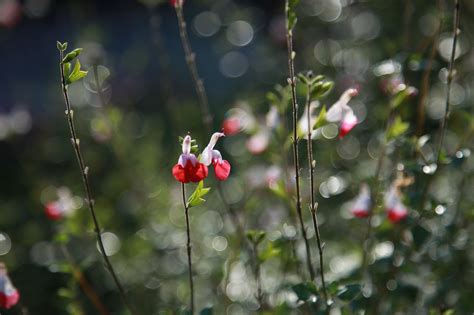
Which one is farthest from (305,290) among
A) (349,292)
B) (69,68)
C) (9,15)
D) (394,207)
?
(9,15)

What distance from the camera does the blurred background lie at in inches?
81.1

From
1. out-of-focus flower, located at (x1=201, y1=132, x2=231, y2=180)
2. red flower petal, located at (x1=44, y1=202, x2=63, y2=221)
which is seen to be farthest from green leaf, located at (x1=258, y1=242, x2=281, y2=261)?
red flower petal, located at (x1=44, y1=202, x2=63, y2=221)

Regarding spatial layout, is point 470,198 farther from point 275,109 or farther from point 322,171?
point 275,109

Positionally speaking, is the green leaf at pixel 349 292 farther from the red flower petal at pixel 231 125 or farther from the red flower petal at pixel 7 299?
the red flower petal at pixel 7 299

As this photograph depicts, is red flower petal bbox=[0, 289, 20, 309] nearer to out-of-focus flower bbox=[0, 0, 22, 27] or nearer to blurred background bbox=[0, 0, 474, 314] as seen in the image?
blurred background bbox=[0, 0, 474, 314]

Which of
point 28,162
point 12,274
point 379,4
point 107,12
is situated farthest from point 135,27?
point 12,274

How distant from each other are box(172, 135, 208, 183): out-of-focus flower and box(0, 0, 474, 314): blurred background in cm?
36

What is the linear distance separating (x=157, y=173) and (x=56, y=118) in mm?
1864

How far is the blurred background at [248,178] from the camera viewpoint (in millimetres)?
2061

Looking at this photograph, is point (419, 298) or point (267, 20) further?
point (267, 20)

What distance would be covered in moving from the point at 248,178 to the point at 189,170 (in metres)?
1.40

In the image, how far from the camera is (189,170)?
4.67ft

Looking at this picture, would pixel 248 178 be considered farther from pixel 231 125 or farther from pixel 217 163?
pixel 217 163

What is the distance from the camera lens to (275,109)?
202 centimetres
